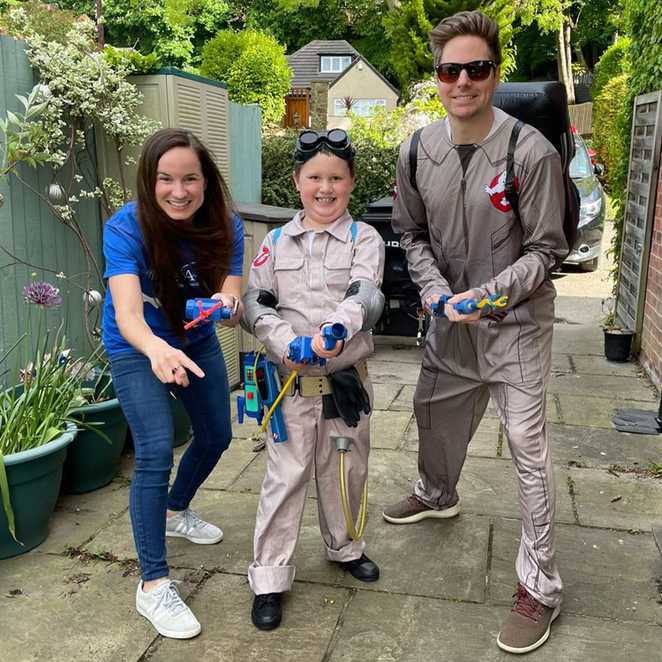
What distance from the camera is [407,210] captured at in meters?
2.78

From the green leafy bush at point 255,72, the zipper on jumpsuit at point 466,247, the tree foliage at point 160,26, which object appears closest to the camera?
the zipper on jumpsuit at point 466,247

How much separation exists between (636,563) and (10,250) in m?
3.15

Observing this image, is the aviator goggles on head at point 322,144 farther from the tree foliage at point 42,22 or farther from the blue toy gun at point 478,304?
the tree foliage at point 42,22

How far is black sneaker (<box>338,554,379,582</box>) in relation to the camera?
2850 mm

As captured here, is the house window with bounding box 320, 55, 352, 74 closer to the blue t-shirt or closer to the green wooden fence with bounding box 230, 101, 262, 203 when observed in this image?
the green wooden fence with bounding box 230, 101, 262, 203

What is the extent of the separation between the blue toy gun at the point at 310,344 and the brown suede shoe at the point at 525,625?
43.4 inches

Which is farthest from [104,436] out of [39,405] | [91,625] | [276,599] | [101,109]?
[101,109]

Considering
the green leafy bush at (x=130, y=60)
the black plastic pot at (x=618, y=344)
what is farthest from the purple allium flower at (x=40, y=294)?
the black plastic pot at (x=618, y=344)

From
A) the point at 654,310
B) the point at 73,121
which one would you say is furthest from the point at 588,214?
the point at 73,121

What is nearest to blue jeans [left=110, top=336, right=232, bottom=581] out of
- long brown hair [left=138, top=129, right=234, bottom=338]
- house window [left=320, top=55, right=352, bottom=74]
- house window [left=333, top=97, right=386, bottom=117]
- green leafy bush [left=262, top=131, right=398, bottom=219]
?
long brown hair [left=138, top=129, right=234, bottom=338]

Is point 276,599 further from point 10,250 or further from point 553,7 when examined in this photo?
point 553,7

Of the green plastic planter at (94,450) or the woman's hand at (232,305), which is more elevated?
the woman's hand at (232,305)

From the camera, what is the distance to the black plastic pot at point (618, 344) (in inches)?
237

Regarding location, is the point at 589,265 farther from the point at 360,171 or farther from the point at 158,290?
the point at 158,290
